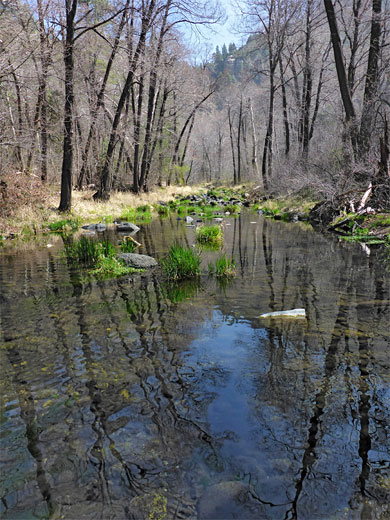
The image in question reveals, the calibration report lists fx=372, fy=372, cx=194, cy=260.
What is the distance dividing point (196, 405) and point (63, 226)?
1216cm

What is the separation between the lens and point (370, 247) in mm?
9336

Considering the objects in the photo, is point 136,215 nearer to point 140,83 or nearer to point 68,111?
point 68,111

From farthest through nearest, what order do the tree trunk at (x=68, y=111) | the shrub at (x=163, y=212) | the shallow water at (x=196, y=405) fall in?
the shrub at (x=163, y=212) → the tree trunk at (x=68, y=111) → the shallow water at (x=196, y=405)

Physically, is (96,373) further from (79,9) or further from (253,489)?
(79,9)

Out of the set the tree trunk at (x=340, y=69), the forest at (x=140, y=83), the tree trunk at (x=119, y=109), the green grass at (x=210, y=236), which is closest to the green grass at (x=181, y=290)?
the green grass at (x=210, y=236)

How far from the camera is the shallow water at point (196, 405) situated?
81.6 inches

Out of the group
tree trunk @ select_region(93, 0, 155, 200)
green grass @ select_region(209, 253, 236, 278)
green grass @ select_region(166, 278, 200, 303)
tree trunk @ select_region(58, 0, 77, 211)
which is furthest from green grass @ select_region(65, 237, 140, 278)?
tree trunk @ select_region(93, 0, 155, 200)

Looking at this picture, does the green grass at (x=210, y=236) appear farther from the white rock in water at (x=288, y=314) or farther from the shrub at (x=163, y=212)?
the shrub at (x=163, y=212)

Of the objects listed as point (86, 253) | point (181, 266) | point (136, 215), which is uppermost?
point (136, 215)

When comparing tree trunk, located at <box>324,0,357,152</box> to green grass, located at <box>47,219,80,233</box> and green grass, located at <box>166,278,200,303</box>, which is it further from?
green grass, located at <box>47,219,80,233</box>

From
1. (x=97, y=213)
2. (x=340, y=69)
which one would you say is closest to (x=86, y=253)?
(x=97, y=213)

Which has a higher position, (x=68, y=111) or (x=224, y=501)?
(x=68, y=111)

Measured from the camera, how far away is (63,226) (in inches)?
543

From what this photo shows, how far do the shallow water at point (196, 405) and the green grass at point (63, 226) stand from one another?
8.28m
